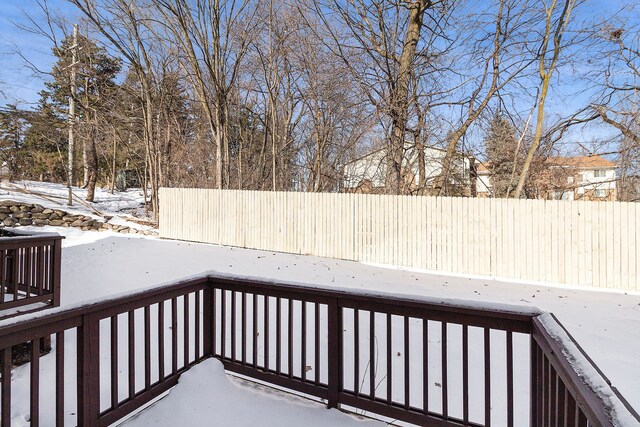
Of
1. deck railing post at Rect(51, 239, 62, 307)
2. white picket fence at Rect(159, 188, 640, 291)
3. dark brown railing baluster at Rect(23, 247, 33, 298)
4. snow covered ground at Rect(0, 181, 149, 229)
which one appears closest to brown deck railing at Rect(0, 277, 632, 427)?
deck railing post at Rect(51, 239, 62, 307)

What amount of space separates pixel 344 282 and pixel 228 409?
12.9 ft

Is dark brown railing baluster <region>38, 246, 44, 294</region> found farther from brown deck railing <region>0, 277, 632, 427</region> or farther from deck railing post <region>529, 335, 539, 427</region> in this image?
deck railing post <region>529, 335, 539, 427</region>

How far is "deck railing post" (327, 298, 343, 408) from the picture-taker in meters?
2.41

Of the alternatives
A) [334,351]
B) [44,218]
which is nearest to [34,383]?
[334,351]

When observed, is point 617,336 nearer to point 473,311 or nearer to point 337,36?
point 473,311

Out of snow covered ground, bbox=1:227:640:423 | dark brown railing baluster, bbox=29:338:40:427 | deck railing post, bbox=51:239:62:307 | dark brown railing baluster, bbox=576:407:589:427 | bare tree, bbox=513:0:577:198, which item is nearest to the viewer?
dark brown railing baluster, bbox=576:407:589:427

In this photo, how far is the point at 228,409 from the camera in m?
2.35

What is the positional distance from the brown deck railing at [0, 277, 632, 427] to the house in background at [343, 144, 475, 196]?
6.55 meters

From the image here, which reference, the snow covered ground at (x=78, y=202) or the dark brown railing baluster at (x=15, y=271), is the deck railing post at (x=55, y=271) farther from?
the snow covered ground at (x=78, y=202)

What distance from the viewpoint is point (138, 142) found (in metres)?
15.1

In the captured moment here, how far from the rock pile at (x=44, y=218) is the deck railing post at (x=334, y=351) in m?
10.1

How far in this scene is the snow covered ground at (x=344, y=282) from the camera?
3793 millimetres

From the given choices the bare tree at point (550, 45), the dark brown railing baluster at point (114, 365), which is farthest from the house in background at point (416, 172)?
the dark brown railing baluster at point (114, 365)

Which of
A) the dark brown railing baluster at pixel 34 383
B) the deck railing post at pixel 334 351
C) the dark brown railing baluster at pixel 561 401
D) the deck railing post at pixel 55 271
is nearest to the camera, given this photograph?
the dark brown railing baluster at pixel 561 401
